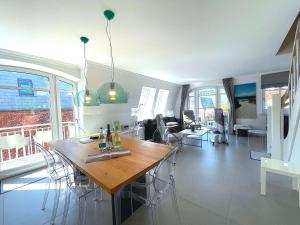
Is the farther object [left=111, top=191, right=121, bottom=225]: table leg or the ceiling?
the ceiling

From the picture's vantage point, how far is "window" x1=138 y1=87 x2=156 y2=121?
6.42 metres

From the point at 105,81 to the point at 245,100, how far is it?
574 cm

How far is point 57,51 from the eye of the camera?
2.83m

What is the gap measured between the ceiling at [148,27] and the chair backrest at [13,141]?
1.82m

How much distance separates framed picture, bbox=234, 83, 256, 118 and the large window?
1.56 feet

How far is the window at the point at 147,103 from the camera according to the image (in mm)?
6422

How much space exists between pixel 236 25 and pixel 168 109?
19.3ft

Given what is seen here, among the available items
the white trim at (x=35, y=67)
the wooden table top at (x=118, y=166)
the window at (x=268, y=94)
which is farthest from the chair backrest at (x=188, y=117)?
the wooden table top at (x=118, y=166)

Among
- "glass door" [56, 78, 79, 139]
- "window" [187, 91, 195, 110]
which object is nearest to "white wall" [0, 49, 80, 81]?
"glass door" [56, 78, 79, 139]

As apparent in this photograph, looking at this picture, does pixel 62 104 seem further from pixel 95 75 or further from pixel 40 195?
pixel 40 195

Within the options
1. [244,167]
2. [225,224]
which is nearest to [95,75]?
[225,224]

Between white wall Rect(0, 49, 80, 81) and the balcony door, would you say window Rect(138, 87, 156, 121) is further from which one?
white wall Rect(0, 49, 80, 81)

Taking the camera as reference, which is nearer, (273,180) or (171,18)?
(171,18)

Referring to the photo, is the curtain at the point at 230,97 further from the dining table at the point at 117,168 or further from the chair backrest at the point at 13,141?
the chair backrest at the point at 13,141
